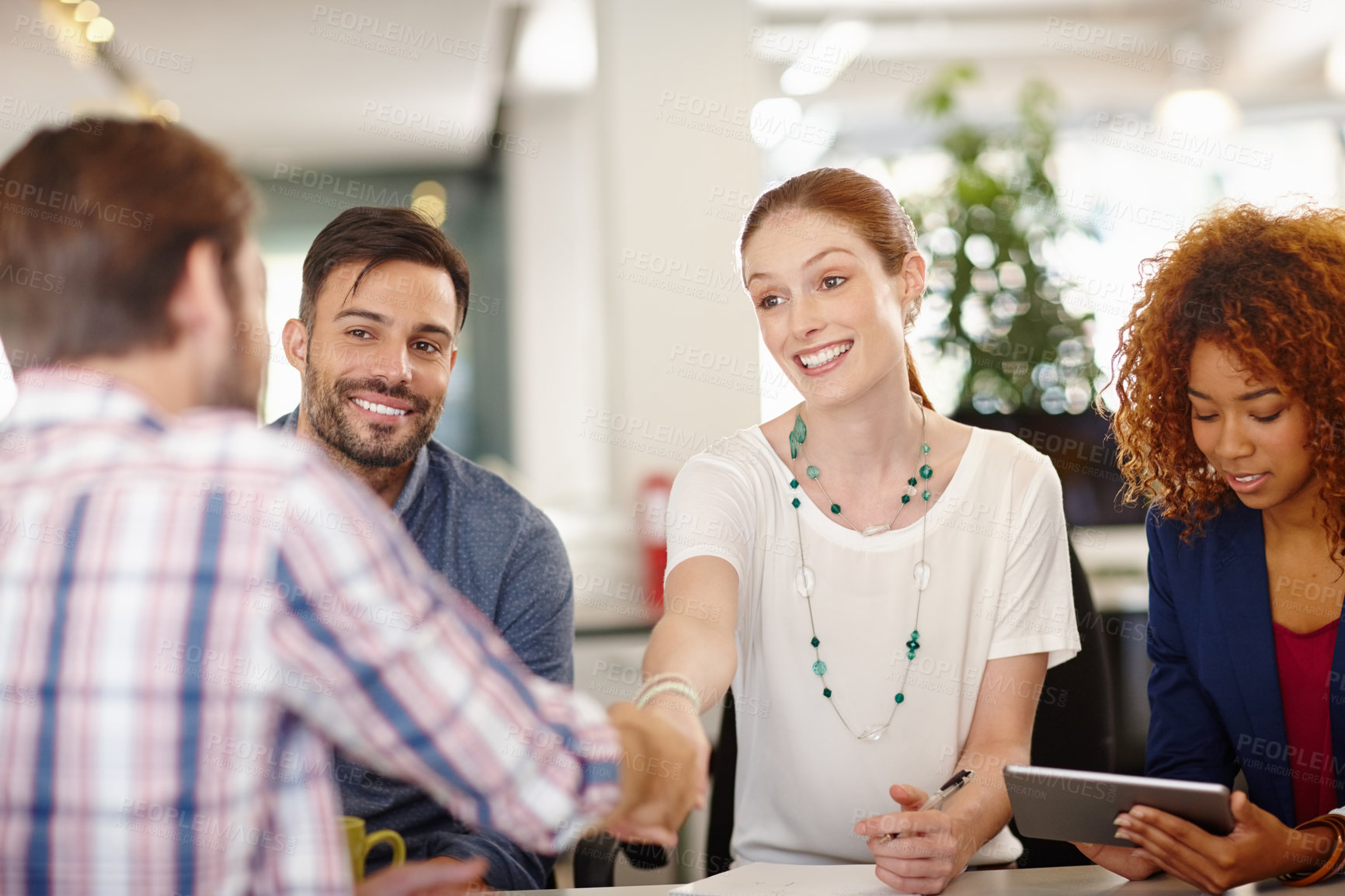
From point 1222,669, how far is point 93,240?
4.91ft

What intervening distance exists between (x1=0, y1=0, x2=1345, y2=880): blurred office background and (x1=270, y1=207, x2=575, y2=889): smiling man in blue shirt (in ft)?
2.14

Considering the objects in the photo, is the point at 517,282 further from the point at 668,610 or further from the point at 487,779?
the point at 487,779

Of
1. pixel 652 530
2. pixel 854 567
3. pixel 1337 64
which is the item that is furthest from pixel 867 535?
pixel 1337 64

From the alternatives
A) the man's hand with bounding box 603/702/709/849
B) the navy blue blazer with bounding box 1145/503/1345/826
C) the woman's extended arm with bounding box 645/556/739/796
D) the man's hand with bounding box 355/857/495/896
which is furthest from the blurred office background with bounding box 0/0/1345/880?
the man's hand with bounding box 355/857/495/896

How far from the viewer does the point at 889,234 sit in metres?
1.71

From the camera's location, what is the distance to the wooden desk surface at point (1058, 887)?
1259 mm

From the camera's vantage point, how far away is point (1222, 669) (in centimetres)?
155

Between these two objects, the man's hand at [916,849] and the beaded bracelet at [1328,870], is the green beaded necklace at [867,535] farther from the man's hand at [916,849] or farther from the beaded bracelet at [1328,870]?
the beaded bracelet at [1328,870]

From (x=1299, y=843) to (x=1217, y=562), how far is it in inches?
17.0

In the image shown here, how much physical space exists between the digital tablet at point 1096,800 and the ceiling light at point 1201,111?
4004 mm

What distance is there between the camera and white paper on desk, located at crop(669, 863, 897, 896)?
48.1 inches

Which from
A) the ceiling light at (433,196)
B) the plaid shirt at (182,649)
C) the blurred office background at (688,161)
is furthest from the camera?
the ceiling light at (433,196)

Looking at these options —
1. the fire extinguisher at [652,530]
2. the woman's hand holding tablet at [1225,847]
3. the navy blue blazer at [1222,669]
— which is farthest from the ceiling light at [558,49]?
the woman's hand holding tablet at [1225,847]

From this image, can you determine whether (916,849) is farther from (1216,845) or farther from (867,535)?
(867,535)
